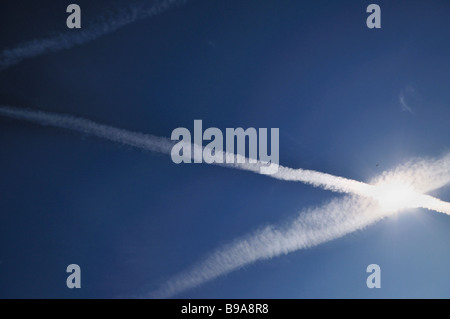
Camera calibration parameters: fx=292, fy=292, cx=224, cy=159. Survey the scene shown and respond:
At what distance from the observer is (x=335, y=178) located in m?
10.5

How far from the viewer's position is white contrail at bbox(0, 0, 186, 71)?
10.0m

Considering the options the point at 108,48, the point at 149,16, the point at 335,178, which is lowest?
the point at 335,178

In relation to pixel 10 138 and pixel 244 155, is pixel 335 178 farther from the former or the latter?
pixel 10 138

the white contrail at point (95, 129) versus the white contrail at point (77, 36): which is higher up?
the white contrail at point (77, 36)

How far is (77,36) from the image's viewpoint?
10109 millimetres

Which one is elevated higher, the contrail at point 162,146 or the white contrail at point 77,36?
the white contrail at point 77,36

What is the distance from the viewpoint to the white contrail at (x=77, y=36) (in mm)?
10016

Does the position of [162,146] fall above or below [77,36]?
below

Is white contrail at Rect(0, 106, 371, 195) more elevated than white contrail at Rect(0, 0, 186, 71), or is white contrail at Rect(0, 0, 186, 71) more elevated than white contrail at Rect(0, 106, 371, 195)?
white contrail at Rect(0, 0, 186, 71)

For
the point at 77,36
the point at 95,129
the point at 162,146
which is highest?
the point at 77,36

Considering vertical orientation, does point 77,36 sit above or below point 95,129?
above
